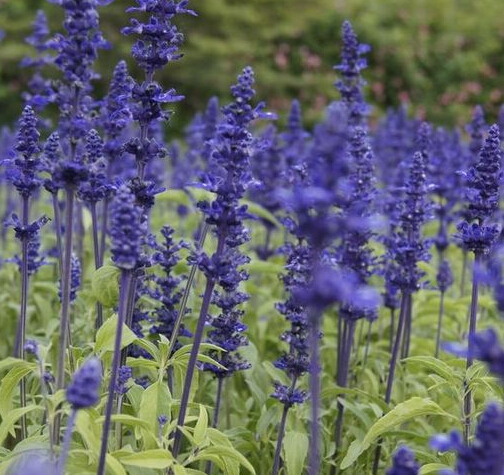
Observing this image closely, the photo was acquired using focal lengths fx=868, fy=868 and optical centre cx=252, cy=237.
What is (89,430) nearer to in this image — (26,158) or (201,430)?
(201,430)

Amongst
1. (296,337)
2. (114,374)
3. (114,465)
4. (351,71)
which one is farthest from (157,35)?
Result: (351,71)

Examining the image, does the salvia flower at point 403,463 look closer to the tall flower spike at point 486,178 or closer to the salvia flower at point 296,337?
the salvia flower at point 296,337

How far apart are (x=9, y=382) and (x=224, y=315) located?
1.13 metres

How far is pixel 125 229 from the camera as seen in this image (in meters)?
3.01

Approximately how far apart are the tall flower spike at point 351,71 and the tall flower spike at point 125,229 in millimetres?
3222

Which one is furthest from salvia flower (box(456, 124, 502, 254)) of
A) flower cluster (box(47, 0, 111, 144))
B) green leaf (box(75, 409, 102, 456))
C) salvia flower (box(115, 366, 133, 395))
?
green leaf (box(75, 409, 102, 456))

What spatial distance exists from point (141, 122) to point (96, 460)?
1443 millimetres

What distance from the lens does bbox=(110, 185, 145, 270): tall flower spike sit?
2.95m

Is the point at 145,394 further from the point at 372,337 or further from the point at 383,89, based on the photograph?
the point at 383,89

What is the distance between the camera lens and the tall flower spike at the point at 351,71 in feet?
19.6

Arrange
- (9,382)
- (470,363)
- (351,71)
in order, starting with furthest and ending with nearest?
(351,71) < (470,363) < (9,382)

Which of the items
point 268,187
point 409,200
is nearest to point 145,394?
point 409,200

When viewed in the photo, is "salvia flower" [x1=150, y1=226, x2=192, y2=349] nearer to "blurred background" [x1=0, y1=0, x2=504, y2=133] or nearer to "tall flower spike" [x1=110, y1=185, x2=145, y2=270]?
"tall flower spike" [x1=110, y1=185, x2=145, y2=270]

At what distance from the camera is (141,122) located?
3.78m
